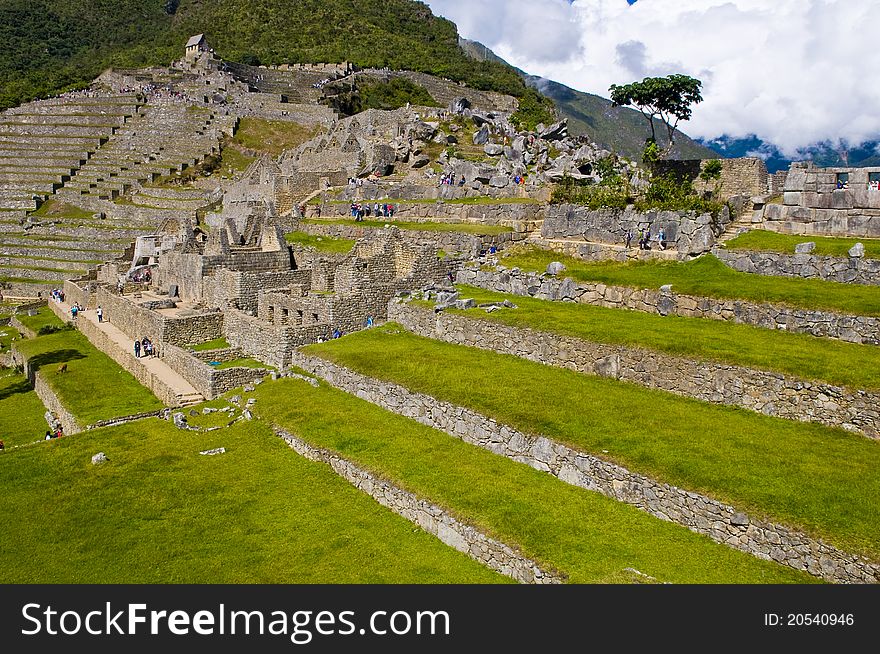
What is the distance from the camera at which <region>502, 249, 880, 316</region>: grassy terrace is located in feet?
53.4

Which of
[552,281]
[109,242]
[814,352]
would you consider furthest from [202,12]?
[814,352]

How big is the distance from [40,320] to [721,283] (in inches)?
1256

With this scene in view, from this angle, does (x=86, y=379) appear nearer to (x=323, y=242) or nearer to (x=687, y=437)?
(x=323, y=242)

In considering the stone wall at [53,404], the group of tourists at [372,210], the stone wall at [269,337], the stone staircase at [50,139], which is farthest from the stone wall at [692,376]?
the stone staircase at [50,139]

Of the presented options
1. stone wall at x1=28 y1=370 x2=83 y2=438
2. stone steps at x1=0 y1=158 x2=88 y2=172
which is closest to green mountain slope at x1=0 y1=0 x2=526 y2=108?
stone steps at x1=0 y1=158 x2=88 y2=172

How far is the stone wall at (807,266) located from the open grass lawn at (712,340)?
3212 millimetres

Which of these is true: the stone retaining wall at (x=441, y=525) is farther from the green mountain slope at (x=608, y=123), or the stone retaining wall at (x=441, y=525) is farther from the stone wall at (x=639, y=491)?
the green mountain slope at (x=608, y=123)

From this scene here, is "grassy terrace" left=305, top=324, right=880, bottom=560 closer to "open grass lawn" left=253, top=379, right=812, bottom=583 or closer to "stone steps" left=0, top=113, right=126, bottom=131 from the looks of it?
"open grass lawn" left=253, top=379, right=812, bottom=583

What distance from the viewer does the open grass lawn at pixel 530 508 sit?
392 inches

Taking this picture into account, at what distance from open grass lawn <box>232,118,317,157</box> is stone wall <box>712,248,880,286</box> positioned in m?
48.3

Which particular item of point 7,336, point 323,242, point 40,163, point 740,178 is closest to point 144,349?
point 323,242

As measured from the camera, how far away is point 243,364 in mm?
22156

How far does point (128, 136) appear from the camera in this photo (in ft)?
208

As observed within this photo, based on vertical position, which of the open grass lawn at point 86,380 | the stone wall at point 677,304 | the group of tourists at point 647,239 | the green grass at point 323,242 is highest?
the group of tourists at point 647,239
